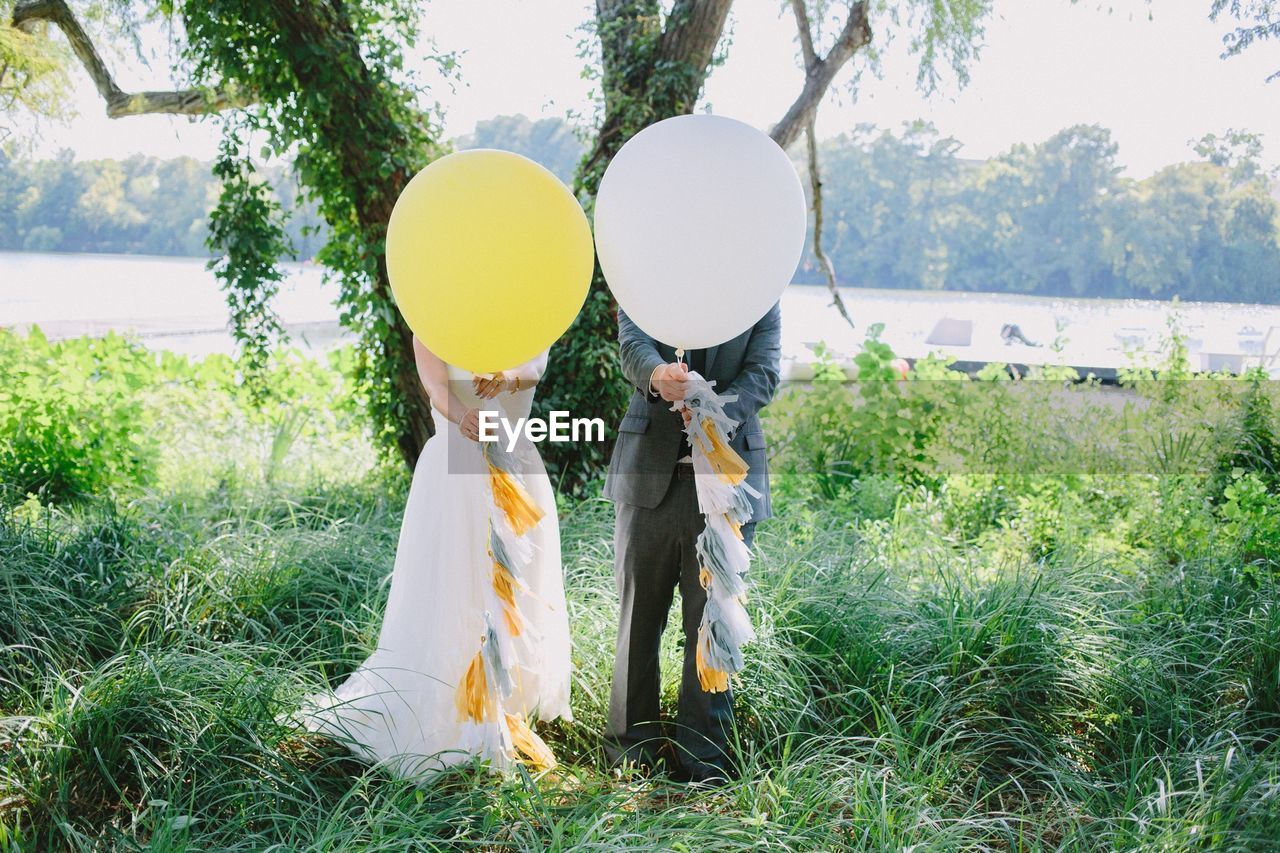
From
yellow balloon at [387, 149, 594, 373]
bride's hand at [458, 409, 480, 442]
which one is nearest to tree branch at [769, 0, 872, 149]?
yellow balloon at [387, 149, 594, 373]

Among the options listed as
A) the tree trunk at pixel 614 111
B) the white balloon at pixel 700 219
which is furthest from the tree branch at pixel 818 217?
the white balloon at pixel 700 219

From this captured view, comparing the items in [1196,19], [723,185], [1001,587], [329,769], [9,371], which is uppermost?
[1196,19]

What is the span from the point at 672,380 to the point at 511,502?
0.51 m

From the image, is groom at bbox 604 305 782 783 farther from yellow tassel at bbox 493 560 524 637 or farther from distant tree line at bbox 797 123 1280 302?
distant tree line at bbox 797 123 1280 302

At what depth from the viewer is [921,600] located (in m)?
2.91

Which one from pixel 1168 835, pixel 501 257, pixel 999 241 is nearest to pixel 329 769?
pixel 501 257

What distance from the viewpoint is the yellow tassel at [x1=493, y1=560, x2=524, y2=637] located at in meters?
2.14

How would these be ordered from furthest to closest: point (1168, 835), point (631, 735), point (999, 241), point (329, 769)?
point (999, 241), point (631, 735), point (329, 769), point (1168, 835)

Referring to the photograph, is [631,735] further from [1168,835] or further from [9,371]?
[9,371]

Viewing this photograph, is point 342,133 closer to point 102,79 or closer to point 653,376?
point 102,79

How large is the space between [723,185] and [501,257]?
1.75ft

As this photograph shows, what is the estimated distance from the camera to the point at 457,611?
2.42 meters

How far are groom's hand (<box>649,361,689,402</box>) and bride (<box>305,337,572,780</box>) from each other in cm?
43

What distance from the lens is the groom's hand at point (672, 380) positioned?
2.07 metres
